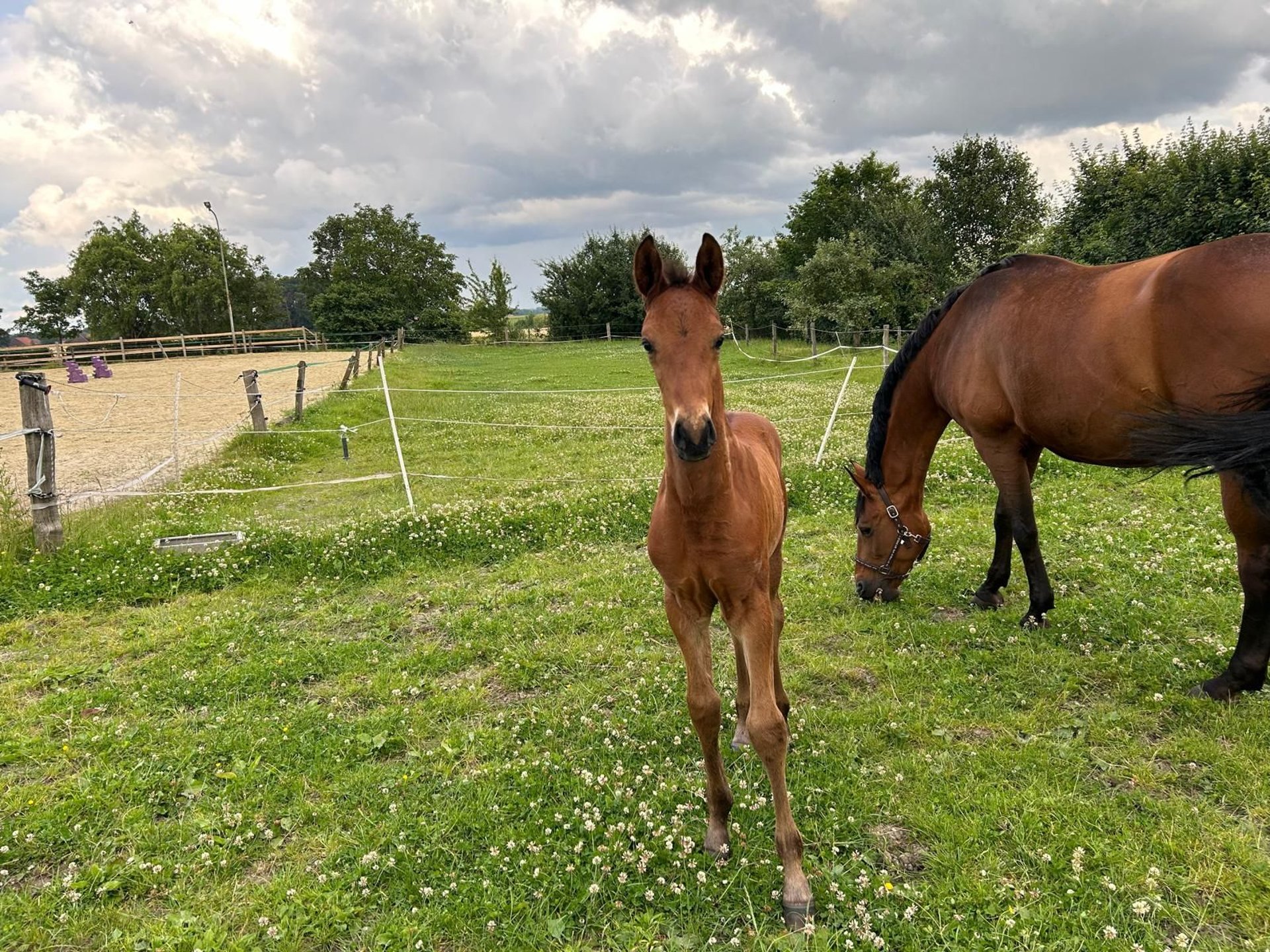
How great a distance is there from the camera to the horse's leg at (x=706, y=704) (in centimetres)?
299

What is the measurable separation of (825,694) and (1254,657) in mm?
2498

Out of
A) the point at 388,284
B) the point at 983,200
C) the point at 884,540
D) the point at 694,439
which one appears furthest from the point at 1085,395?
the point at 388,284

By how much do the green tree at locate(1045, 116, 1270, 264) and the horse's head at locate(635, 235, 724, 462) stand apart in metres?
15.4

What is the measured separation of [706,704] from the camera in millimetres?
2986

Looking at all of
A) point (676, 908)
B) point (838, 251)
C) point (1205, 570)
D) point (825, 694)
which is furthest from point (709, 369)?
point (838, 251)

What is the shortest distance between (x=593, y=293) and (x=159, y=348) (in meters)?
31.3

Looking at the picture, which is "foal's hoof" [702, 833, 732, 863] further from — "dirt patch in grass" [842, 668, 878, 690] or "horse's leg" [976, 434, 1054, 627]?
"horse's leg" [976, 434, 1054, 627]

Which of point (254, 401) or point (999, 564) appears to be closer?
point (999, 564)

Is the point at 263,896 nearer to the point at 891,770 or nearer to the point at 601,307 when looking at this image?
the point at 891,770

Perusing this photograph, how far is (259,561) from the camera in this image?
6574mm

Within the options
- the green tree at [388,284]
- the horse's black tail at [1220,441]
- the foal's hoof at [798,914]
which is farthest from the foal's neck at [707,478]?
the green tree at [388,284]

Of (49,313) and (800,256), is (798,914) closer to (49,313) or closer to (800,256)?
(800,256)

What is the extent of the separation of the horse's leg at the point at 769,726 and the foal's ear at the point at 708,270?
1353mm

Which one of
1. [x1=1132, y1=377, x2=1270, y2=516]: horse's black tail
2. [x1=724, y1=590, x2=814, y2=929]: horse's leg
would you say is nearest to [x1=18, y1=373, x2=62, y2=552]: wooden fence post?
[x1=724, y1=590, x2=814, y2=929]: horse's leg
